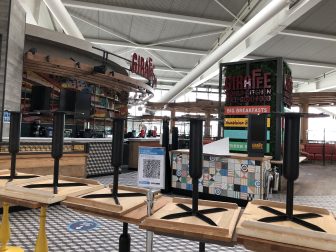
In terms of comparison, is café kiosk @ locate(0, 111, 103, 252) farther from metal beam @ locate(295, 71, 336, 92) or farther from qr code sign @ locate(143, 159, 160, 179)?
metal beam @ locate(295, 71, 336, 92)

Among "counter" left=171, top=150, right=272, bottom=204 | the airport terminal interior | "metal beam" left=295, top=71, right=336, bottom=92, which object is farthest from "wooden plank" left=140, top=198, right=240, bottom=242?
"metal beam" left=295, top=71, right=336, bottom=92

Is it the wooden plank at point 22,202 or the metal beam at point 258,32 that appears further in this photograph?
the metal beam at point 258,32

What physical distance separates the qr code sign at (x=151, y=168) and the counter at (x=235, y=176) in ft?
10.2

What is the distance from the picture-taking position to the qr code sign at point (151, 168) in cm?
151

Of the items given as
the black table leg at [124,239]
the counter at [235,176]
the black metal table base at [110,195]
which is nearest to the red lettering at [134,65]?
the counter at [235,176]

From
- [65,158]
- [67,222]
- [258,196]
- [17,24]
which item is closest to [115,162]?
[67,222]

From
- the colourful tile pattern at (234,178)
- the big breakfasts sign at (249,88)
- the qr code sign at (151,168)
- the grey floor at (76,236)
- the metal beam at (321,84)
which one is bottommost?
the grey floor at (76,236)

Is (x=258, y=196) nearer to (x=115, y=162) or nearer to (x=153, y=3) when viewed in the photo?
(x=115, y=162)

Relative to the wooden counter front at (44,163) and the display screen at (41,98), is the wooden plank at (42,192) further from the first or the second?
the wooden counter front at (44,163)

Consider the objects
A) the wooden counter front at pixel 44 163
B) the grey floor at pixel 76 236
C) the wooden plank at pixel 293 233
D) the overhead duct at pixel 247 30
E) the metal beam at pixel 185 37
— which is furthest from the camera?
the metal beam at pixel 185 37

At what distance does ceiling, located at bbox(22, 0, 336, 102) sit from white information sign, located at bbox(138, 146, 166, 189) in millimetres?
6657

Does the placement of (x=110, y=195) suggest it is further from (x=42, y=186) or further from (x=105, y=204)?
(x=42, y=186)

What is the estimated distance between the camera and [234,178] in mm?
4648

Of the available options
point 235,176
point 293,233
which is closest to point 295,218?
point 293,233
